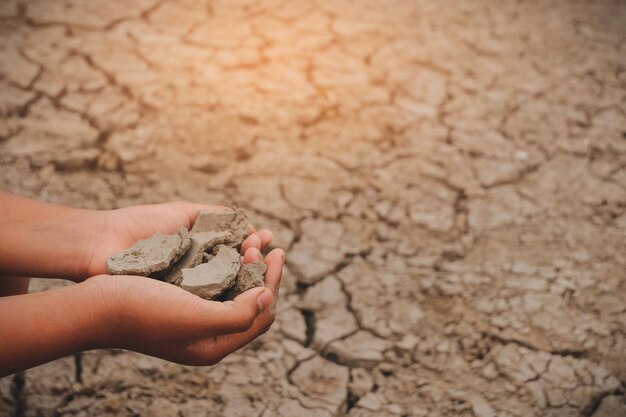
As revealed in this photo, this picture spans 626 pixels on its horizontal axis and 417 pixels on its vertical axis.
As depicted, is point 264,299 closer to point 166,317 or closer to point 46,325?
point 166,317

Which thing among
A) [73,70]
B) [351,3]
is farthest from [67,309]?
[351,3]

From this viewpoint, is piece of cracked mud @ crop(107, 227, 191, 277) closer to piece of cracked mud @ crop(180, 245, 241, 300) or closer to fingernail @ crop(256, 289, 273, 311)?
piece of cracked mud @ crop(180, 245, 241, 300)

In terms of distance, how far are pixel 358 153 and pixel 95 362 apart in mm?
1232

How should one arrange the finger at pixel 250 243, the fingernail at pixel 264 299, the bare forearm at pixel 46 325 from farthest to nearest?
the finger at pixel 250 243, the fingernail at pixel 264 299, the bare forearm at pixel 46 325

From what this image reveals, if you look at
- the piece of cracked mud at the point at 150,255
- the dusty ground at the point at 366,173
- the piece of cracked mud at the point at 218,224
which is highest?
the piece of cracked mud at the point at 150,255

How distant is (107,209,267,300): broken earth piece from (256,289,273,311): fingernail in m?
0.06

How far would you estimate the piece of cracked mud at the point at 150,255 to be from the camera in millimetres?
1157

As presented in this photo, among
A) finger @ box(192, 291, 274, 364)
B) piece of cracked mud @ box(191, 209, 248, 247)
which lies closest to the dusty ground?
finger @ box(192, 291, 274, 364)

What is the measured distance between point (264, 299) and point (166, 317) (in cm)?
21

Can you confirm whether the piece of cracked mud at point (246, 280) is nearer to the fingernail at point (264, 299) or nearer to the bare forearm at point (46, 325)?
the fingernail at point (264, 299)

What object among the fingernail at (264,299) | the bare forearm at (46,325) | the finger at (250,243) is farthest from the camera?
the finger at (250,243)

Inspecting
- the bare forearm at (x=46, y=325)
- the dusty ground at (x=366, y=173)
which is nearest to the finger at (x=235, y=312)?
the bare forearm at (x=46, y=325)

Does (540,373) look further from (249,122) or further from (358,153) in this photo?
(249,122)

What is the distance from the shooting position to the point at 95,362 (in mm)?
1443
